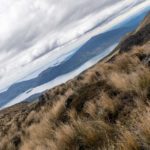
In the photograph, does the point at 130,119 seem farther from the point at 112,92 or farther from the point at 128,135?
the point at 112,92

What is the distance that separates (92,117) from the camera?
10203 millimetres

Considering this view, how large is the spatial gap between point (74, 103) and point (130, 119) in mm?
5510

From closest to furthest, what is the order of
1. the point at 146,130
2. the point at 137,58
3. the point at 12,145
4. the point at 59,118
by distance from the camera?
the point at 146,130
the point at 59,118
the point at 12,145
the point at 137,58

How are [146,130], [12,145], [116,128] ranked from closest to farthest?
[146,130] < [116,128] < [12,145]

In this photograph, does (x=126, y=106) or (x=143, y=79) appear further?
(x=143, y=79)

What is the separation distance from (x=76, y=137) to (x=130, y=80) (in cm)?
347

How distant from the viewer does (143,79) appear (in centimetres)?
1052

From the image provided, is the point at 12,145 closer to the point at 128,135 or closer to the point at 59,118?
the point at 59,118

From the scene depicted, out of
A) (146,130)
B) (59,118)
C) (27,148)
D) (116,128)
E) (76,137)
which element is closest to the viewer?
(146,130)

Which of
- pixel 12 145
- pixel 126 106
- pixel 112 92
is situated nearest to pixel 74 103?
pixel 112 92

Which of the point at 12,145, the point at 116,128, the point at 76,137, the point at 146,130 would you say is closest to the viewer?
the point at 146,130

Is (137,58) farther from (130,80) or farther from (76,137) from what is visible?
(76,137)

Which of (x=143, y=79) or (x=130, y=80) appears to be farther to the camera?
(x=130, y=80)

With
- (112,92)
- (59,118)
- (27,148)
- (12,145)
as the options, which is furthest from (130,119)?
(12,145)
